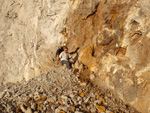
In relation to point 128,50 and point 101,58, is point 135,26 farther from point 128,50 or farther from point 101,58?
point 101,58

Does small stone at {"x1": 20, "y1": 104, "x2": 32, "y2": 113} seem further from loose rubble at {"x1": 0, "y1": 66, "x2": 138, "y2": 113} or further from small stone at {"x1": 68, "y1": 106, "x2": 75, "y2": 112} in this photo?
small stone at {"x1": 68, "y1": 106, "x2": 75, "y2": 112}

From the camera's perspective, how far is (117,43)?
405cm

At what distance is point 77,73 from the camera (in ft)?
15.2

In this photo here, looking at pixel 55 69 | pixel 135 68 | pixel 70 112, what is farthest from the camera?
pixel 55 69

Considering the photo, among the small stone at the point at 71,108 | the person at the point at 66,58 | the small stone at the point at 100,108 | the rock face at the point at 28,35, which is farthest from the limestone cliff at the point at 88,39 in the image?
the small stone at the point at 71,108

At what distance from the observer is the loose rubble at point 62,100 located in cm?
292

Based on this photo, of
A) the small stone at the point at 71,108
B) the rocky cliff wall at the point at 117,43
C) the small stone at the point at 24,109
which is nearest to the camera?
the small stone at the point at 24,109

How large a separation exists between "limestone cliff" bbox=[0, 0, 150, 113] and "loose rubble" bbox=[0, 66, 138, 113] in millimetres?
470

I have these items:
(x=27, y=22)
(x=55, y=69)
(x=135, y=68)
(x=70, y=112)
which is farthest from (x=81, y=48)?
(x=27, y=22)

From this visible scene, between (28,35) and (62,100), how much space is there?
500 cm

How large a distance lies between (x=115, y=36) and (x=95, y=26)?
3.45ft

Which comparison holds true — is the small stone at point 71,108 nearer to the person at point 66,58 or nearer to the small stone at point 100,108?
the small stone at point 100,108

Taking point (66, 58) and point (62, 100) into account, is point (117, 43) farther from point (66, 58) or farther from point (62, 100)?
point (62, 100)

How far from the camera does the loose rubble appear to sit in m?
2.92
